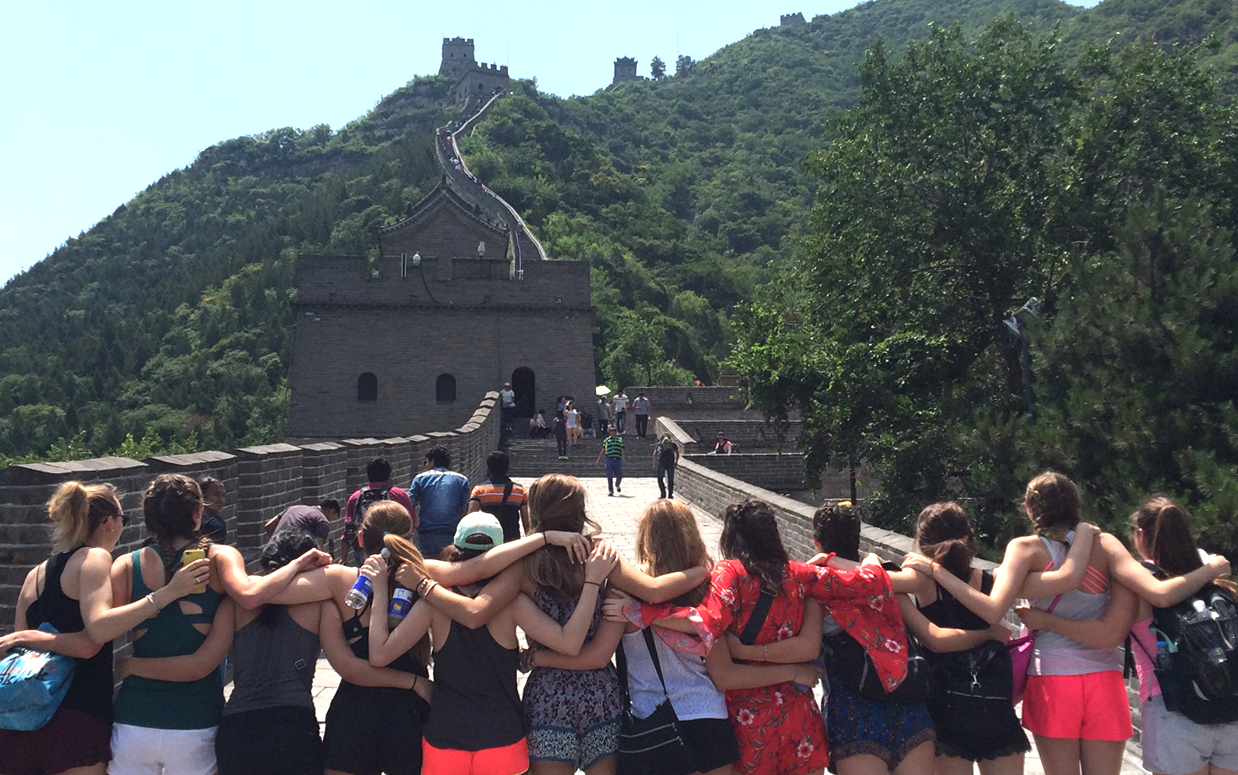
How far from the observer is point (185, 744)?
3.94 meters

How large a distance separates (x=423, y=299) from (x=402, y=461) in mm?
23191

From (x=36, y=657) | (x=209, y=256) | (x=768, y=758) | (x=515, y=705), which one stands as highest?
(x=209, y=256)

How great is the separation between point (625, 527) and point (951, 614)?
1156 centimetres

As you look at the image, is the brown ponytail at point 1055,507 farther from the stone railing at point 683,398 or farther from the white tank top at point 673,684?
the stone railing at point 683,398

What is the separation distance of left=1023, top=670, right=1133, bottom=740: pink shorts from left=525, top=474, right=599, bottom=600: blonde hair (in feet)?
6.40

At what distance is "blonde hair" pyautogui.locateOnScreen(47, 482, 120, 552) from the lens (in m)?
4.02

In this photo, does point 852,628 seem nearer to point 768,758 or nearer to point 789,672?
point 789,672

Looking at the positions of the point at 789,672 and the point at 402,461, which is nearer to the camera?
the point at 789,672

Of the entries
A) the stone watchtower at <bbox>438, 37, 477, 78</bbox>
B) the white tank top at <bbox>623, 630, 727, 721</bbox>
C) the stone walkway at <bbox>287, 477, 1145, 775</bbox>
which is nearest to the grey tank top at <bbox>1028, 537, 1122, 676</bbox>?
the white tank top at <bbox>623, 630, 727, 721</bbox>

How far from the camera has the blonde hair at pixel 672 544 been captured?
402 centimetres

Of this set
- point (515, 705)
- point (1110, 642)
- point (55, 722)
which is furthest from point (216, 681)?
point (1110, 642)

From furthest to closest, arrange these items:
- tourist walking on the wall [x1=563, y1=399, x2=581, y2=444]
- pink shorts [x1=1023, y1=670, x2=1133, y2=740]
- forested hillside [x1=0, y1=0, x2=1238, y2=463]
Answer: forested hillside [x1=0, y1=0, x2=1238, y2=463] → tourist walking on the wall [x1=563, y1=399, x2=581, y2=444] → pink shorts [x1=1023, y1=670, x2=1133, y2=740]

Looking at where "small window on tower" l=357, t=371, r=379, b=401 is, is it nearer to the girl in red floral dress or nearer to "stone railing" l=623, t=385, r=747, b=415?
"stone railing" l=623, t=385, r=747, b=415

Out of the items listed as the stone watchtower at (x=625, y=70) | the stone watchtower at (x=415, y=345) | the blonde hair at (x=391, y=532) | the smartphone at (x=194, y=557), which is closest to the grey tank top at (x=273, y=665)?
the smartphone at (x=194, y=557)
